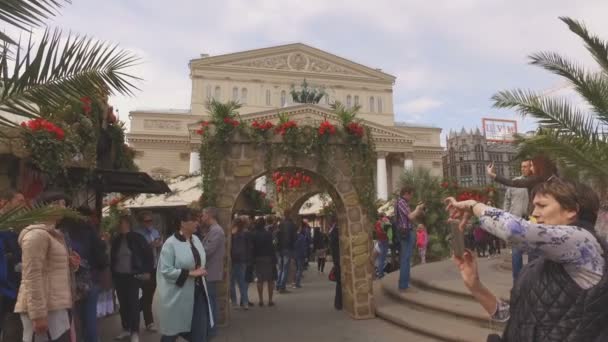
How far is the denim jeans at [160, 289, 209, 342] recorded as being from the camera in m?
4.59

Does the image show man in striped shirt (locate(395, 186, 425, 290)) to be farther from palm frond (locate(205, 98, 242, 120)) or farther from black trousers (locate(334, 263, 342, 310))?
palm frond (locate(205, 98, 242, 120))

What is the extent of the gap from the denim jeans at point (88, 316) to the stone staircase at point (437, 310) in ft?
13.6

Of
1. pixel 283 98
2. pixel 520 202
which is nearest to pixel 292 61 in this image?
pixel 283 98

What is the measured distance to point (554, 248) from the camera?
181 cm

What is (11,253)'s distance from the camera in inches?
160

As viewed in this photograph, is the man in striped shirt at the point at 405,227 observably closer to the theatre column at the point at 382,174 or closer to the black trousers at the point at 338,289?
the black trousers at the point at 338,289

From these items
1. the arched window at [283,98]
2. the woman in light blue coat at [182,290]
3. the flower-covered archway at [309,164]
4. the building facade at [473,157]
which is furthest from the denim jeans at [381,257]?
the building facade at [473,157]

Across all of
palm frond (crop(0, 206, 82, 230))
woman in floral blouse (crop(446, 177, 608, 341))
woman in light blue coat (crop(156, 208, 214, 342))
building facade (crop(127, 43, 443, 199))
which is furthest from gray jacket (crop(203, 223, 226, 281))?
building facade (crop(127, 43, 443, 199))

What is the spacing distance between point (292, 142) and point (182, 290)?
3395 millimetres

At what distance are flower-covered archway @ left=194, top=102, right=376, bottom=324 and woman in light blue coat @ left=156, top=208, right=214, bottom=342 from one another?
7.48 feet

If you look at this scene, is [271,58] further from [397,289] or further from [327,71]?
[397,289]

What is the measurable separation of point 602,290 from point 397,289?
6.37 metres

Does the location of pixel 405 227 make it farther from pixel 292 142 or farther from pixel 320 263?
pixel 320 263

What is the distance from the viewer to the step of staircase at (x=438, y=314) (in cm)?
552
